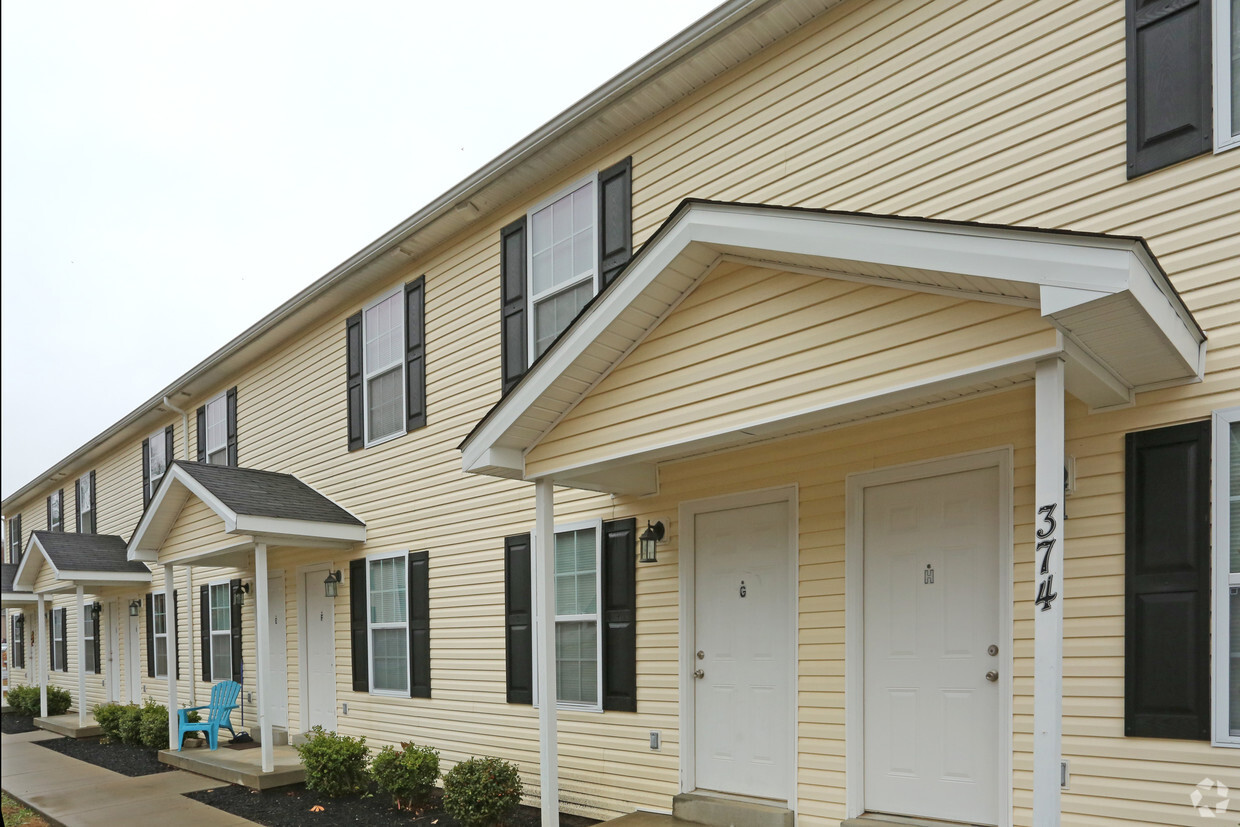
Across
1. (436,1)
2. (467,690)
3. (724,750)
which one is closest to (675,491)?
(724,750)

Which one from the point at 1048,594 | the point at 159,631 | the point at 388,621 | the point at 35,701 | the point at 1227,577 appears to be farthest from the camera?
the point at 35,701

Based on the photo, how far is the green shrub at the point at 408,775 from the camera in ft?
27.2

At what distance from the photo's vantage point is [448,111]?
52594 mm

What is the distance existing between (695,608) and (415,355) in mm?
4922

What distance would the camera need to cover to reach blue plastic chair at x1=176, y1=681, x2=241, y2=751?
12320mm

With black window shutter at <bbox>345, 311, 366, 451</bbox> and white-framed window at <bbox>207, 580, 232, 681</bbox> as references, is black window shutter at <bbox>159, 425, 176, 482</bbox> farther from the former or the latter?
black window shutter at <bbox>345, 311, 366, 451</bbox>

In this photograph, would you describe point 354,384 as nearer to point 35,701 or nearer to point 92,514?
point 92,514

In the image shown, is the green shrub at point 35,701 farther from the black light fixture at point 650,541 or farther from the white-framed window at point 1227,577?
the white-framed window at point 1227,577

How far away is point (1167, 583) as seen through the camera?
4367 millimetres

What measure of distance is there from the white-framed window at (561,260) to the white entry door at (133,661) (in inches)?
539

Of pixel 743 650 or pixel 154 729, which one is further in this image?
pixel 154 729

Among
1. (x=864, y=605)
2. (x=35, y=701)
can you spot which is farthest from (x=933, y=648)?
(x=35, y=701)

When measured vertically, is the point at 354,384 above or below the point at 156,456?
above

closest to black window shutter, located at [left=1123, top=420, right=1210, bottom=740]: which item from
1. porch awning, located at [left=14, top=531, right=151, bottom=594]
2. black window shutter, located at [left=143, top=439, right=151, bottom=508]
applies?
porch awning, located at [left=14, top=531, right=151, bottom=594]
